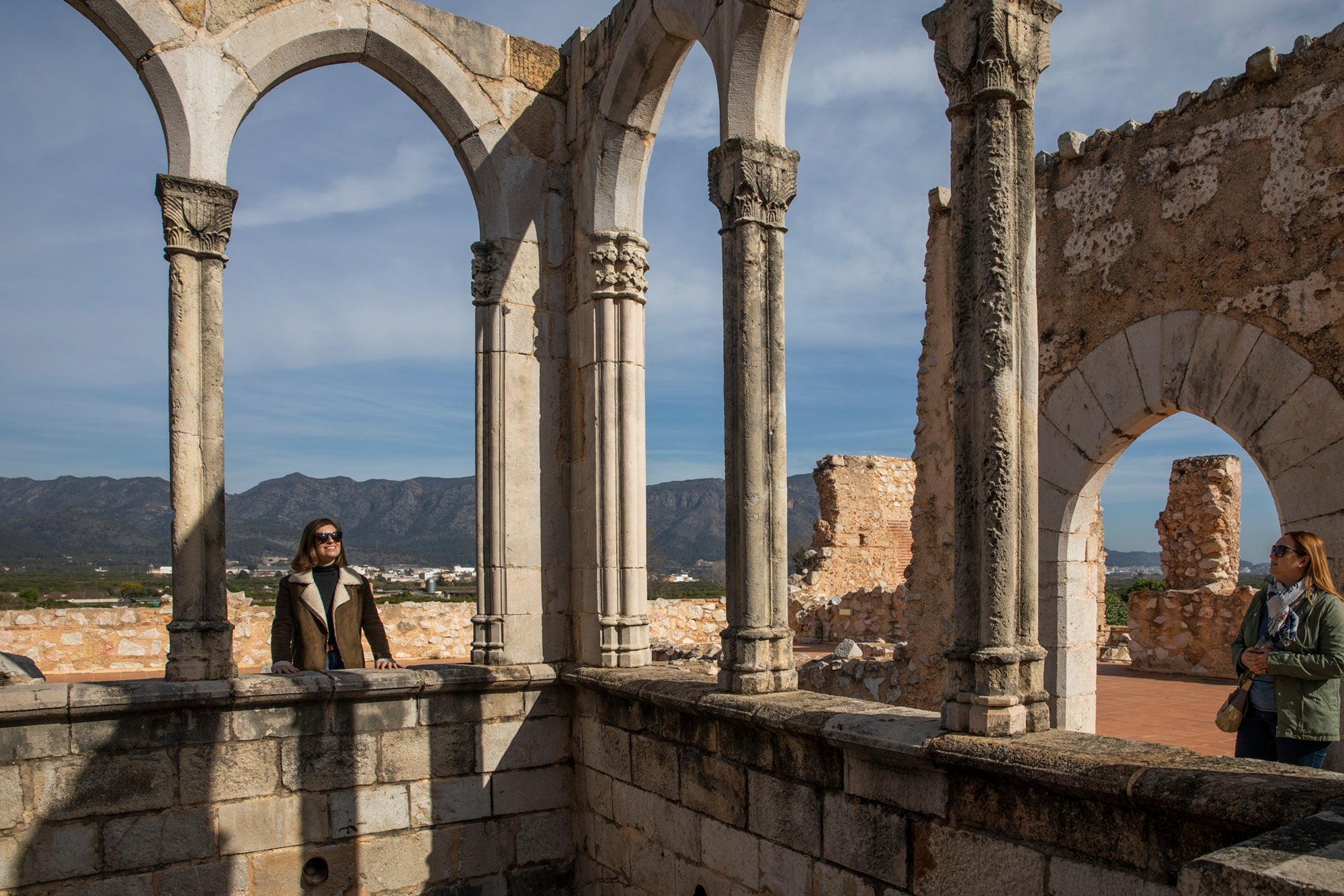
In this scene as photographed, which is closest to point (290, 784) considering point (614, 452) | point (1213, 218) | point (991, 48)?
point (614, 452)

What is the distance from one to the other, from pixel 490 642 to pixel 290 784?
1.28m

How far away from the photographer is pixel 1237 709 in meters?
3.83

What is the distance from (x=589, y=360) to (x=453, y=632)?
11610 millimetres

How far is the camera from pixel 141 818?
4910 millimetres

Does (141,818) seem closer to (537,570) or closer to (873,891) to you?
(537,570)

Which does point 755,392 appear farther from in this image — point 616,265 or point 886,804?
point 886,804

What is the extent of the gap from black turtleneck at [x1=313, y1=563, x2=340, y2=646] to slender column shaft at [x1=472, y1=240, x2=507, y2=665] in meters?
0.79

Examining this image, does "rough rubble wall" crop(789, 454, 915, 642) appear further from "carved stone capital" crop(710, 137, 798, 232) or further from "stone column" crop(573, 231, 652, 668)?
"carved stone capital" crop(710, 137, 798, 232)

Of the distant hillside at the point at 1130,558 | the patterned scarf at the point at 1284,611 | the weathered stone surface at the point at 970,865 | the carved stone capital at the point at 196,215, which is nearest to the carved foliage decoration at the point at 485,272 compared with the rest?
the carved stone capital at the point at 196,215

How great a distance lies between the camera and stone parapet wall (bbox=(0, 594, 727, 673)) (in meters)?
14.4

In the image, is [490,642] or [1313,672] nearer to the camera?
[1313,672]

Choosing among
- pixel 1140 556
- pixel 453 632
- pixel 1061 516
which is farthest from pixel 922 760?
pixel 1140 556

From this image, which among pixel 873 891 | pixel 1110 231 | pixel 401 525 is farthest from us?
pixel 401 525

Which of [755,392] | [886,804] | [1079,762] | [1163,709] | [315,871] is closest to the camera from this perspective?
[1079,762]
